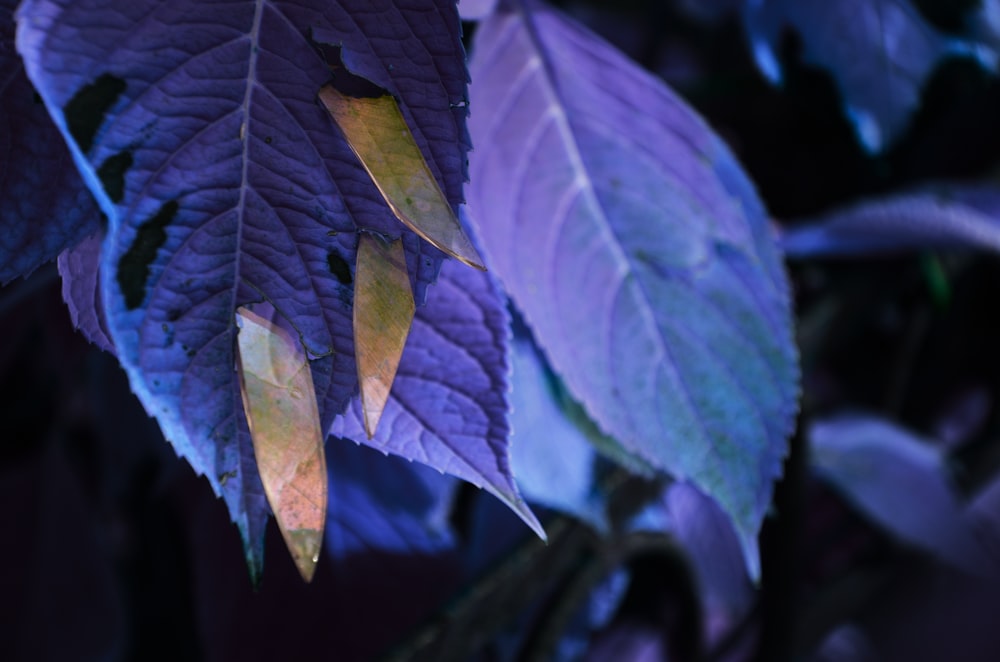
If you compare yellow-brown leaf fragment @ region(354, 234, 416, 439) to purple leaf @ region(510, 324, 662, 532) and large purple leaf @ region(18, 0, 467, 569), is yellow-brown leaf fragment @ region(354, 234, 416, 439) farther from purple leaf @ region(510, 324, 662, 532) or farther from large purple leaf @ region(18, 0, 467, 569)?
purple leaf @ region(510, 324, 662, 532)

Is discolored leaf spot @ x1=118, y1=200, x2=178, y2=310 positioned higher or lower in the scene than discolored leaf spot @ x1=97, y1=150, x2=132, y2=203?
lower

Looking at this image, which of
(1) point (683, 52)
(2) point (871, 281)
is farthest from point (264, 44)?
(1) point (683, 52)

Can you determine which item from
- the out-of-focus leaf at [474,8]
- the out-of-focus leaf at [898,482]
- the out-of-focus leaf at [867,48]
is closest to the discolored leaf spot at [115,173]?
the out-of-focus leaf at [474,8]

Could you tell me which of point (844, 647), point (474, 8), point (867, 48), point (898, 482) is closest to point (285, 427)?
point (474, 8)

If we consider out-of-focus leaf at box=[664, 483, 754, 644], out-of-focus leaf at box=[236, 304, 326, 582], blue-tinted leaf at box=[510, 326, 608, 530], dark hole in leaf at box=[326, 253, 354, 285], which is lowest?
out-of-focus leaf at box=[664, 483, 754, 644]

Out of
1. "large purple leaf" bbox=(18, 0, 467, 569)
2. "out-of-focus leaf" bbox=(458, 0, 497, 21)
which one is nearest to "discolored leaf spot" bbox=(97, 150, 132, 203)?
"large purple leaf" bbox=(18, 0, 467, 569)

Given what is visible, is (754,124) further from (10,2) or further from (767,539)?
(10,2)
